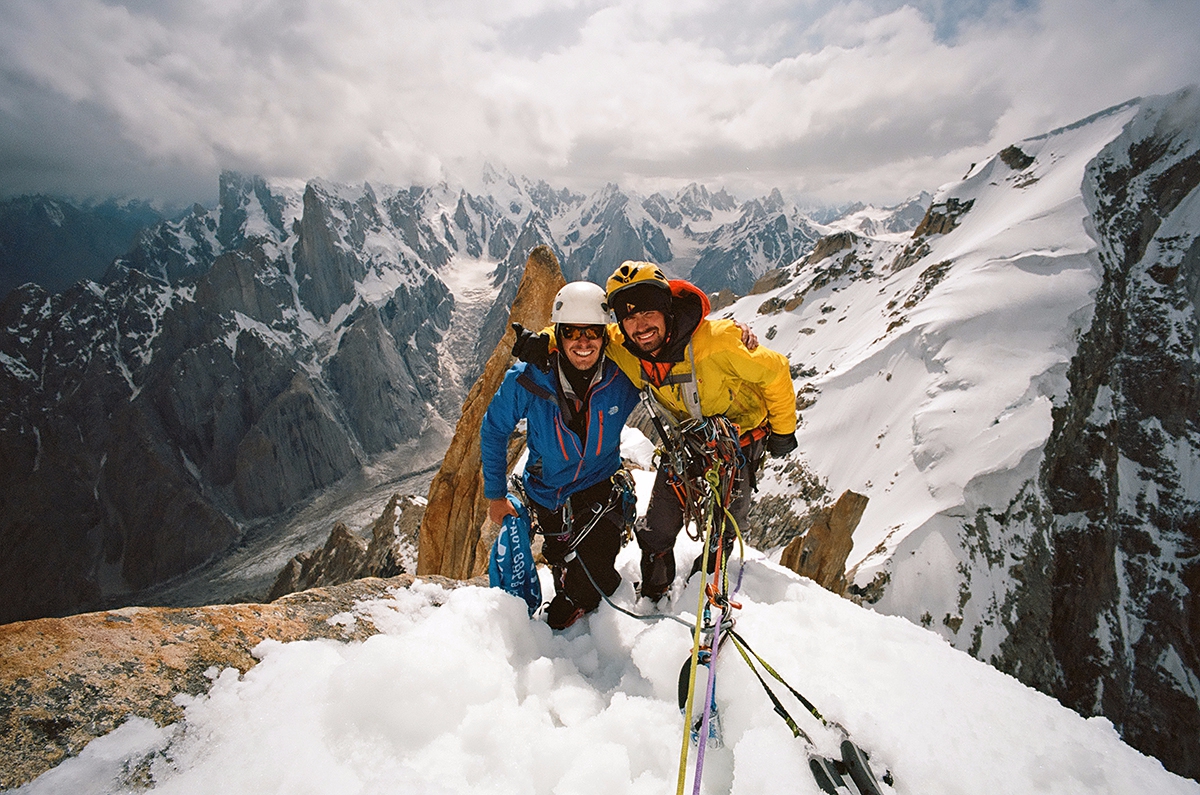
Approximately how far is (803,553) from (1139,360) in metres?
41.9

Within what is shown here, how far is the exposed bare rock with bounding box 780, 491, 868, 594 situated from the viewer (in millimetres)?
22875

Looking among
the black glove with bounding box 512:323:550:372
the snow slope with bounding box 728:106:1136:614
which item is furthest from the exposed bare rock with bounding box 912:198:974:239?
the black glove with bounding box 512:323:550:372

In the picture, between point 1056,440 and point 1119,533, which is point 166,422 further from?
point 1119,533

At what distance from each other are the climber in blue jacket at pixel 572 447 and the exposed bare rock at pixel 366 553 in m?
25.1

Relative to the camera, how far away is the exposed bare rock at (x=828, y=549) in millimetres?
22875

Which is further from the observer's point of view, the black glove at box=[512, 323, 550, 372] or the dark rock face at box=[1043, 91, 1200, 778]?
the dark rock face at box=[1043, 91, 1200, 778]

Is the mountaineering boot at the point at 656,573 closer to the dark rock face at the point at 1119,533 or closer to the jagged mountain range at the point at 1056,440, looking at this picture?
the jagged mountain range at the point at 1056,440

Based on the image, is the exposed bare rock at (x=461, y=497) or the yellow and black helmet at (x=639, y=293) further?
the exposed bare rock at (x=461, y=497)

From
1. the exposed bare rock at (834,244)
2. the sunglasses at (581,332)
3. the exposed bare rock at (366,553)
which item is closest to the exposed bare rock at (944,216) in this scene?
the exposed bare rock at (834,244)

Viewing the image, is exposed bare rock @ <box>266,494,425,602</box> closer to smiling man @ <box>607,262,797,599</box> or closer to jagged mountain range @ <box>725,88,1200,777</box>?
smiling man @ <box>607,262,797,599</box>

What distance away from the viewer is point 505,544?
15.7 feet

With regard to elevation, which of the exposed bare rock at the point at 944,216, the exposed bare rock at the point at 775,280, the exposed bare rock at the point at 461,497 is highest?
the exposed bare rock at the point at 944,216

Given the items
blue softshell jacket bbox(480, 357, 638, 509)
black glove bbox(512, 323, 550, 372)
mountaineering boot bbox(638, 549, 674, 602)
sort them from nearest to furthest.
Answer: black glove bbox(512, 323, 550, 372), blue softshell jacket bbox(480, 357, 638, 509), mountaineering boot bbox(638, 549, 674, 602)

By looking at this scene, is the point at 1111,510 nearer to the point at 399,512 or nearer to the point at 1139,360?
the point at 1139,360
